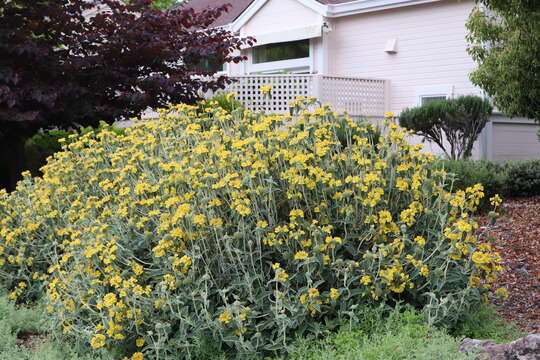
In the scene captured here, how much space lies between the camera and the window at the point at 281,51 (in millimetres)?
15148

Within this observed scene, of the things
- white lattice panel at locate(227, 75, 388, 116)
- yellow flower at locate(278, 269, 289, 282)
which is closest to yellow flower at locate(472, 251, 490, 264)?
yellow flower at locate(278, 269, 289, 282)

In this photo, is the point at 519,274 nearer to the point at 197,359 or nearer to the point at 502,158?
the point at 197,359

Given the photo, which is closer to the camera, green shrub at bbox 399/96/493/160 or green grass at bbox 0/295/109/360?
green grass at bbox 0/295/109/360

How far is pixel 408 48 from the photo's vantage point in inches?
520

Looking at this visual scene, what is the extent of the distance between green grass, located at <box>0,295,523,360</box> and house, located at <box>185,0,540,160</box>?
8.64m

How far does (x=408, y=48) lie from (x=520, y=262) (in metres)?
9.01

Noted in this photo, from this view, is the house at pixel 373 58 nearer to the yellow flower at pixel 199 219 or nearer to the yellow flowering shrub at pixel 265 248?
the yellow flowering shrub at pixel 265 248

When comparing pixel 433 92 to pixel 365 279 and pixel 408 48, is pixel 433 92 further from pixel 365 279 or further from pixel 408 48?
pixel 365 279

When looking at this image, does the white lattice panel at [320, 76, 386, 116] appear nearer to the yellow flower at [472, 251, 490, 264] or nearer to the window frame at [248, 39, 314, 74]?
the window frame at [248, 39, 314, 74]

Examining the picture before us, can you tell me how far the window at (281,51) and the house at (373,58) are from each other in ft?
0.08

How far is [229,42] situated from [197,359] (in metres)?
4.88

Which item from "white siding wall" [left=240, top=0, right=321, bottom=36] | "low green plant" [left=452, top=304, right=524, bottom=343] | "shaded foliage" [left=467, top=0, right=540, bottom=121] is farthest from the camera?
"white siding wall" [left=240, top=0, right=321, bottom=36]

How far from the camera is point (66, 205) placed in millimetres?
4816

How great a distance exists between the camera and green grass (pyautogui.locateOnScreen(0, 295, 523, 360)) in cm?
293
